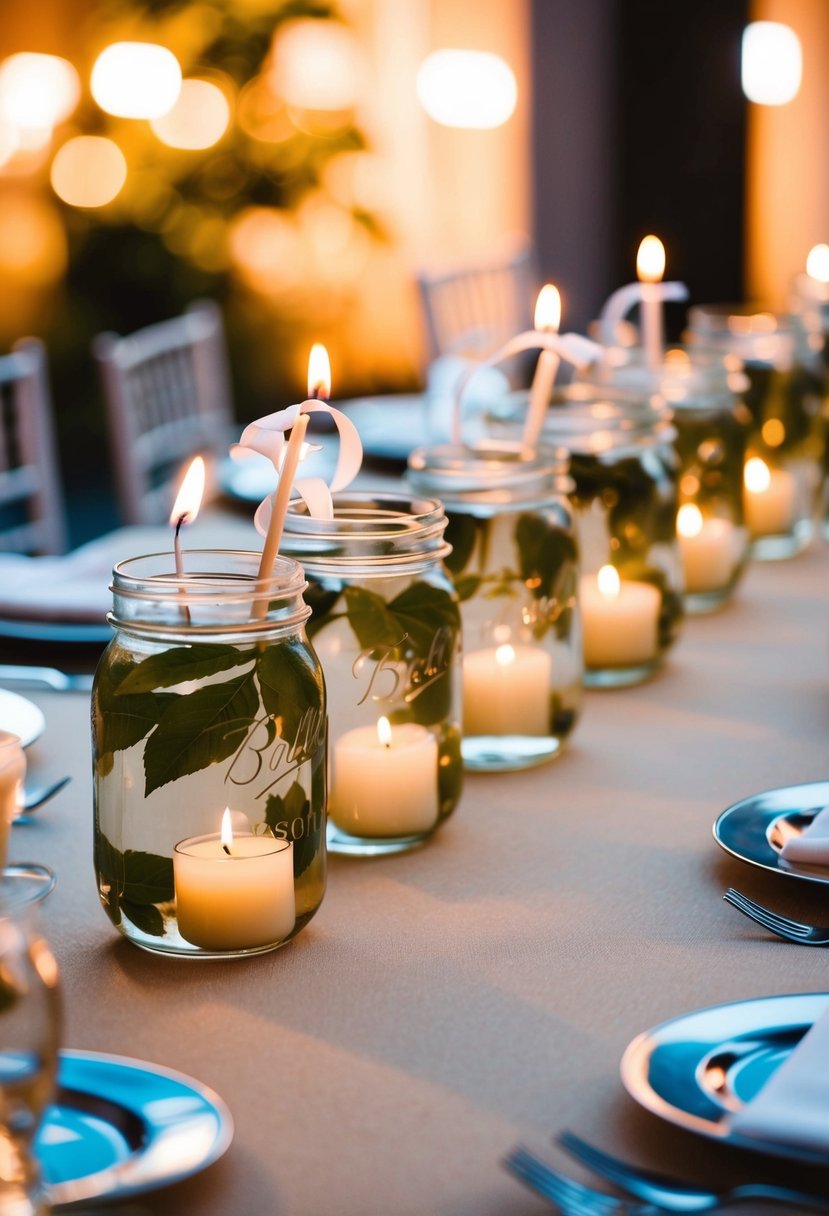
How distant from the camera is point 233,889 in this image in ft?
2.38

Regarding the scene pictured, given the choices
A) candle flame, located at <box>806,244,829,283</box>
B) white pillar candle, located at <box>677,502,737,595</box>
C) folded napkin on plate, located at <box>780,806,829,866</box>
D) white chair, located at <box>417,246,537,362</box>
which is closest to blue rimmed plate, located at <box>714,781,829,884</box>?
folded napkin on plate, located at <box>780,806,829,866</box>

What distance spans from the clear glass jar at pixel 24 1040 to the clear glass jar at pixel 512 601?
58 centimetres

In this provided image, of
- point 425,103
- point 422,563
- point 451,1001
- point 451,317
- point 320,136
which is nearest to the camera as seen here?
point 451,1001

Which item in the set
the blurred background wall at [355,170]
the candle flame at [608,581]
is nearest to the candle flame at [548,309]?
the candle flame at [608,581]

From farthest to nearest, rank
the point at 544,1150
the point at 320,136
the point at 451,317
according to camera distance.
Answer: the point at 320,136 → the point at 451,317 → the point at 544,1150

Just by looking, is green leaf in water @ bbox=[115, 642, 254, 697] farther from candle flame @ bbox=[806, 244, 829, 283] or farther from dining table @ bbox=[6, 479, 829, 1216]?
candle flame @ bbox=[806, 244, 829, 283]

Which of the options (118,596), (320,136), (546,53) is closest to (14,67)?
(320,136)

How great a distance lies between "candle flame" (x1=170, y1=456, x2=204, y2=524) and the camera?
74 cm

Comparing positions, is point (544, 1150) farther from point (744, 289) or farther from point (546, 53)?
point (546, 53)

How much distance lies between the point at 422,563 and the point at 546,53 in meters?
5.07

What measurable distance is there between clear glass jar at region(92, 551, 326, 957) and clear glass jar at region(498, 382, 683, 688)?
523mm

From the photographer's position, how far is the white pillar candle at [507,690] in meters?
1.05

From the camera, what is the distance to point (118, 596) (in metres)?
0.73

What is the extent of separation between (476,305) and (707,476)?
1.85 m
